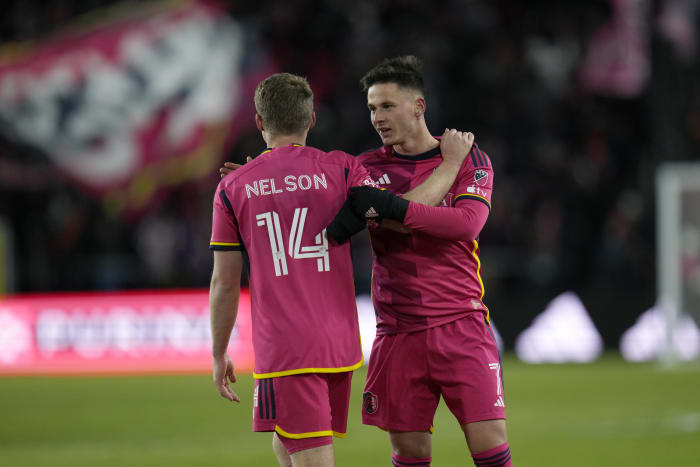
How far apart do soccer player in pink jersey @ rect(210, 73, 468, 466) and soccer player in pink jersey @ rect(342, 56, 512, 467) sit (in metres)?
0.55

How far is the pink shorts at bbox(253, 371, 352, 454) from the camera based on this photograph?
4.25m

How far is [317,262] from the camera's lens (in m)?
4.31

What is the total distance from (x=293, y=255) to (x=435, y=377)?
1000mm

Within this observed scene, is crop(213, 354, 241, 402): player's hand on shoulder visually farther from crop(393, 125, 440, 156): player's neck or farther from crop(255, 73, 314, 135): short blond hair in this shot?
crop(393, 125, 440, 156): player's neck

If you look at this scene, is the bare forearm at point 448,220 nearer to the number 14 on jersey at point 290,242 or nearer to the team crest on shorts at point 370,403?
the number 14 on jersey at point 290,242

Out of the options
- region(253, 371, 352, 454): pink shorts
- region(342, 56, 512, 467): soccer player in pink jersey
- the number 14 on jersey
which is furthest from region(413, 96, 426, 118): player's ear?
region(253, 371, 352, 454): pink shorts

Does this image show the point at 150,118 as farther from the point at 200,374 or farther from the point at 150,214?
the point at 200,374

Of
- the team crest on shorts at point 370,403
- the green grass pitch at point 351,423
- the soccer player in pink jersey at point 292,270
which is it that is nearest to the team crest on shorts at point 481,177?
the soccer player in pink jersey at point 292,270

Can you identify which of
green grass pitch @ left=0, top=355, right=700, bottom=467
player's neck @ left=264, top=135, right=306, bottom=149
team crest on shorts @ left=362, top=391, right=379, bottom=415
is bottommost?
green grass pitch @ left=0, top=355, right=700, bottom=467

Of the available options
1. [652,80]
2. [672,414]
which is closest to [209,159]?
[652,80]

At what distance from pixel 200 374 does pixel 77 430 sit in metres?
4.37

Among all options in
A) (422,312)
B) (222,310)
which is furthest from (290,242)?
(422,312)

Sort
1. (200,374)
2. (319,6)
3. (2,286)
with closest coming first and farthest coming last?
(200,374) → (2,286) → (319,6)

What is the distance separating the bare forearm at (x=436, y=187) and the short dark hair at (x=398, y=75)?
397mm
